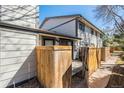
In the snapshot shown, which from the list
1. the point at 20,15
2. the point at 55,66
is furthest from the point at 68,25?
the point at 55,66

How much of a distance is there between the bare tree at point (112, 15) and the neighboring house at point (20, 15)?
4.21 metres

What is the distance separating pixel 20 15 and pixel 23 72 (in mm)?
1797

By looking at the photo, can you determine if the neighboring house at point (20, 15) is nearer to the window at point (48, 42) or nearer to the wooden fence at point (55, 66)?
the wooden fence at point (55, 66)

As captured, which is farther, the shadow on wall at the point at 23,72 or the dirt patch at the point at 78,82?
the dirt patch at the point at 78,82

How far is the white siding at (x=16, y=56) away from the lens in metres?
4.41

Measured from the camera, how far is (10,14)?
483 cm

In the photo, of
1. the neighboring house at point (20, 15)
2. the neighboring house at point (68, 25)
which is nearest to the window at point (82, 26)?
the neighboring house at point (68, 25)

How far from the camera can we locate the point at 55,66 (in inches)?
165

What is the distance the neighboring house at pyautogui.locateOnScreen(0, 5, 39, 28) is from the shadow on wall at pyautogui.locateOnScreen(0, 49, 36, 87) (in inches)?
40.4

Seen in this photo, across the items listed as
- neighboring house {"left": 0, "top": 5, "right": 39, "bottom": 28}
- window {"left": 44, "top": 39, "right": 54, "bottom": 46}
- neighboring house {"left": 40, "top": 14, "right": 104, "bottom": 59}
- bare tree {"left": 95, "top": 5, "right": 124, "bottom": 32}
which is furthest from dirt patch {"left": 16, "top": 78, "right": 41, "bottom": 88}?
neighboring house {"left": 40, "top": 14, "right": 104, "bottom": 59}

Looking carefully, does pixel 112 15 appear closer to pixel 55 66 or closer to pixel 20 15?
pixel 20 15

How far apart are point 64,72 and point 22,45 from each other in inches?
61.9

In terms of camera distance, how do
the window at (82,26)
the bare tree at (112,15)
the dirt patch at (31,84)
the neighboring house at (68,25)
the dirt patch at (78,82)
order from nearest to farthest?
1. the dirt patch at (31,84)
2. the dirt patch at (78,82)
3. the bare tree at (112,15)
4. the neighboring house at (68,25)
5. the window at (82,26)
